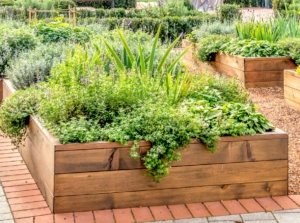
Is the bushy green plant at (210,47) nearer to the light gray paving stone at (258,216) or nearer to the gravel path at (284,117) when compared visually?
the gravel path at (284,117)

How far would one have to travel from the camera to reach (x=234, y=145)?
12.2 ft

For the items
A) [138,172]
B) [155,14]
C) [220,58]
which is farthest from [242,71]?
[155,14]

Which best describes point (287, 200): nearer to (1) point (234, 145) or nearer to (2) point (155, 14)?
(1) point (234, 145)

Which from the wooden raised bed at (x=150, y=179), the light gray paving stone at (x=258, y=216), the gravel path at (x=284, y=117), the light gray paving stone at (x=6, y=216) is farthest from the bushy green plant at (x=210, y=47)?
the light gray paving stone at (x=6, y=216)

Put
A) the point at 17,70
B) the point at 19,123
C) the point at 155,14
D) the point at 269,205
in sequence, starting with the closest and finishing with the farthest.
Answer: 1. the point at 269,205
2. the point at 19,123
3. the point at 17,70
4. the point at 155,14

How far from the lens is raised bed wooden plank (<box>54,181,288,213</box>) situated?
3561 millimetres

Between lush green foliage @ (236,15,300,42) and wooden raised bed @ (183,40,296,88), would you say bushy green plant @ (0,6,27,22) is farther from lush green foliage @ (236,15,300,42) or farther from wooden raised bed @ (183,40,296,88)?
wooden raised bed @ (183,40,296,88)

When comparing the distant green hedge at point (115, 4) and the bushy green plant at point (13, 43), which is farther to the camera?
the distant green hedge at point (115, 4)

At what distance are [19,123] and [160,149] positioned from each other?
133 centimetres

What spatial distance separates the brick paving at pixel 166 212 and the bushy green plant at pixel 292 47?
3919mm

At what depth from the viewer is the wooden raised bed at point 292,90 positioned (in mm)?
6281

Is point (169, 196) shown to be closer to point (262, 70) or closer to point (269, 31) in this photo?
point (262, 70)

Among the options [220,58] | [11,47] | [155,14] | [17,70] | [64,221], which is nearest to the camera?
[64,221]

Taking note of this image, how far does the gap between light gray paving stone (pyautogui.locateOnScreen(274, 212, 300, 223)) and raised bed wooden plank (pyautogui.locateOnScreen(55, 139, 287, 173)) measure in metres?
0.42
